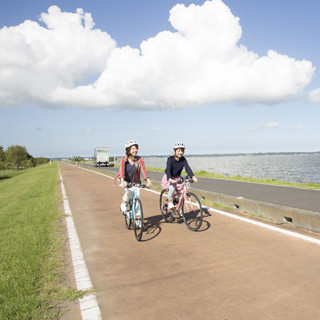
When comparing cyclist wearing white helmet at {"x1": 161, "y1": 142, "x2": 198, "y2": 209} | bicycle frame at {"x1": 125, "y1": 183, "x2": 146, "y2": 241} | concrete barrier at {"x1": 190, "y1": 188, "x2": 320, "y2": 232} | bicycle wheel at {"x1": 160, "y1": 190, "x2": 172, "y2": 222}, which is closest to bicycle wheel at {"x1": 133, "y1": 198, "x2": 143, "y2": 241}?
bicycle frame at {"x1": 125, "y1": 183, "x2": 146, "y2": 241}

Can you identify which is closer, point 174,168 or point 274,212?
point 174,168

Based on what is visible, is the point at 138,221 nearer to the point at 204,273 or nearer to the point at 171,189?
the point at 171,189

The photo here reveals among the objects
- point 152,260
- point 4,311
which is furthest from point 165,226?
point 4,311

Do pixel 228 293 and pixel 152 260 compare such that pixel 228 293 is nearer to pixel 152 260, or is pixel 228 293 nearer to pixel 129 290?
pixel 129 290

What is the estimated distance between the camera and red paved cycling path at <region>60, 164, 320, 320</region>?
118 inches

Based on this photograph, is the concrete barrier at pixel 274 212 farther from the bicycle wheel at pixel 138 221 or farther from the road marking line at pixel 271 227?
the bicycle wheel at pixel 138 221

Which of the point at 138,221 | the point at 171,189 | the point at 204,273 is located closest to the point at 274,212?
the point at 171,189

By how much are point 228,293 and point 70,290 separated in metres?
1.98

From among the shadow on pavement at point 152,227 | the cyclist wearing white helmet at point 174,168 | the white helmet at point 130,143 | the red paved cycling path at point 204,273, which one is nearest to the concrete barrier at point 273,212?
the red paved cycling path at point 204,273

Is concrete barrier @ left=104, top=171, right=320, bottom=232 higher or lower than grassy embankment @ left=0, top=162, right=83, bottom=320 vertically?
higher

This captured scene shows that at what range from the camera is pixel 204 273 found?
12.8 ft

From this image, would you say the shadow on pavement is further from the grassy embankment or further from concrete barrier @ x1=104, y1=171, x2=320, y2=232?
concrete barrier @ x1=104, y1=171, x2=320, y2=232

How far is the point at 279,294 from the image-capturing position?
327cm

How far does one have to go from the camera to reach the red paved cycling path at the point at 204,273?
3010 millimetres
